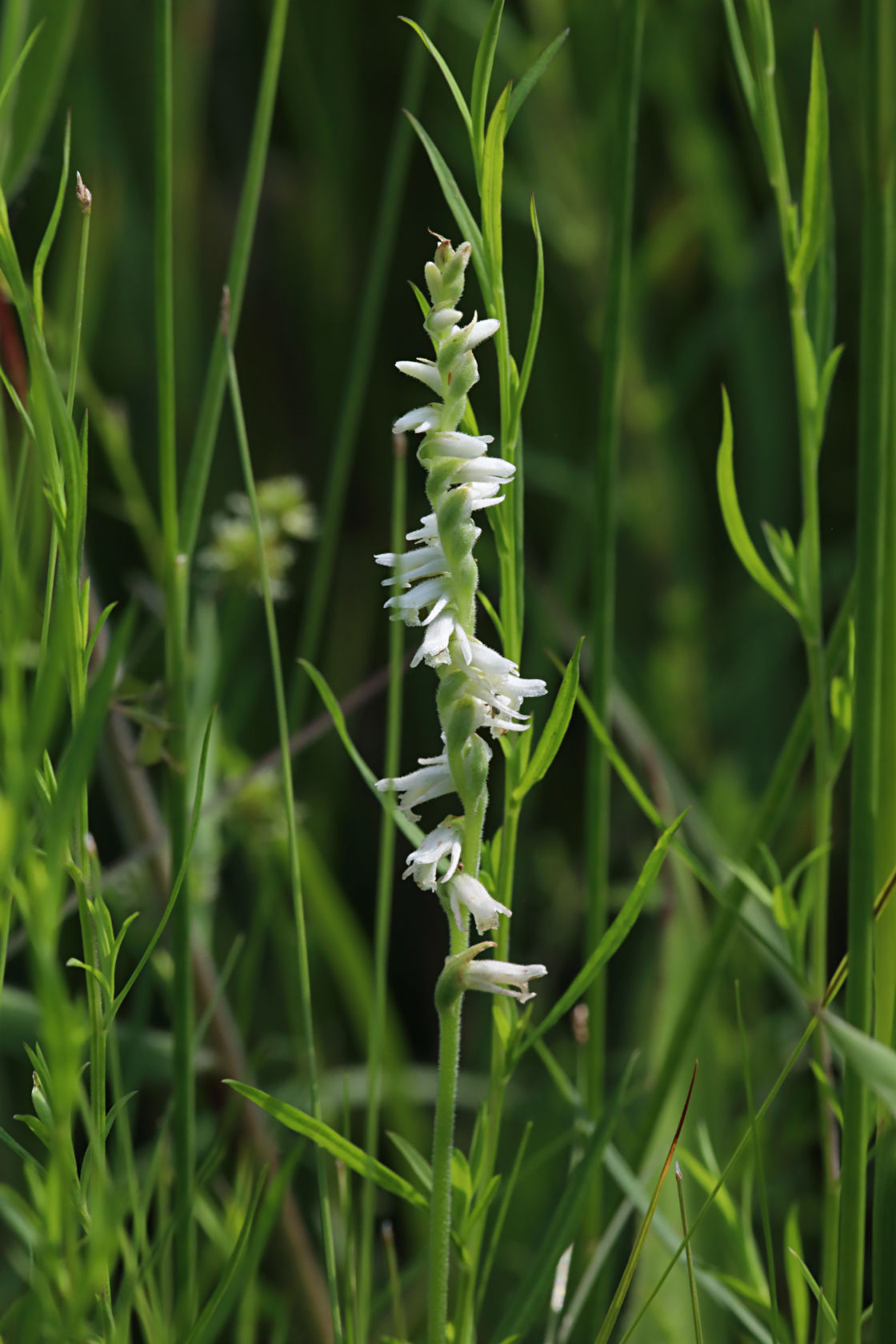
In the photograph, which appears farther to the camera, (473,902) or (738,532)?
(738,532)

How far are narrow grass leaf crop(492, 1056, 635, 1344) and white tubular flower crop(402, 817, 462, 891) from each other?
0.36 ft

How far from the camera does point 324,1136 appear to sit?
14.5 inches

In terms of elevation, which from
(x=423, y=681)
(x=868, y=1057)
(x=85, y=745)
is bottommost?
(x=423, y=681)

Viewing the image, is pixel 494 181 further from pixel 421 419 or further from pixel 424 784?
pixel 424 784

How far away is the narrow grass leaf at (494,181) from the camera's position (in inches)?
15.0

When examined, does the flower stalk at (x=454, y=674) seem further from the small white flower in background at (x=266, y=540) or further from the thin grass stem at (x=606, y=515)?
the small white flower in background at (x=266, y=540)

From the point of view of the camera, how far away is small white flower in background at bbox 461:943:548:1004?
0.35 metres

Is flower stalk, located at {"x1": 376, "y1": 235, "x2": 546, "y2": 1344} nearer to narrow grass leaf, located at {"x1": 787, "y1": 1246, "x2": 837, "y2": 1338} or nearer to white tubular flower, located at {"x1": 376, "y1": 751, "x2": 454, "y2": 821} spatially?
white tubular flower, located at {"x1": 376, "y1": 751, "x2": 454, "y2": 821}

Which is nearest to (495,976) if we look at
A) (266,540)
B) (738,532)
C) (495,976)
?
(495,976)

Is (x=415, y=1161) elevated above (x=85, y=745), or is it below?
below

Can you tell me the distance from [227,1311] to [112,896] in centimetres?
43

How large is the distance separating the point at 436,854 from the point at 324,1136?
9cm

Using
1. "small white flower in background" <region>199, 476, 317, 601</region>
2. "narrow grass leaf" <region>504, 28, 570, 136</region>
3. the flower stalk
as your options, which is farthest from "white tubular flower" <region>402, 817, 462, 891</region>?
"small white flower in background" <region>199, 476, 317, 601</region>

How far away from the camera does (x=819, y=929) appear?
503 millimetres
